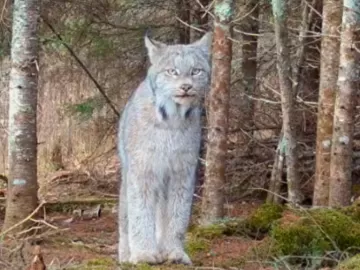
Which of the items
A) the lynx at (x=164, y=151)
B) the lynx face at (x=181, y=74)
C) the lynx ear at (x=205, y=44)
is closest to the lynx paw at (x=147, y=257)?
the lynx at (x=164, y=151)

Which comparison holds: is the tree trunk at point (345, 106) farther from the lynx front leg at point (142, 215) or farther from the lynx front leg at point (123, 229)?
the lynx front leg at point (142, 215)

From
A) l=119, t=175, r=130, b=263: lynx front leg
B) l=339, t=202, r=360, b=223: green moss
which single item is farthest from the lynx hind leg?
l=339, t=202, r=360, b=223: green moss

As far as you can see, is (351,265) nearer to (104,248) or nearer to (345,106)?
(345,106)

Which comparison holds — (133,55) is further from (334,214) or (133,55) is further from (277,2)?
(334,214)

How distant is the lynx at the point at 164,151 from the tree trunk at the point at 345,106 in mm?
1944

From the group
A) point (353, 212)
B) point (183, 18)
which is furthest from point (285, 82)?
point (183, 18)

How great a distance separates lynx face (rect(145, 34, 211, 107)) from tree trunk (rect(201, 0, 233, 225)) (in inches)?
111

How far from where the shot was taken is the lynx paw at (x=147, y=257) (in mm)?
5816

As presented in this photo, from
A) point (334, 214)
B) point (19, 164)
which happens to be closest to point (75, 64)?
point (19, 164)

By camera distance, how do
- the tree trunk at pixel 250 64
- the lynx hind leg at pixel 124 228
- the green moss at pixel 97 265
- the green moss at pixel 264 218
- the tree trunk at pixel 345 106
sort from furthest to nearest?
1. the tree trunk at pixel 250 64
2. the tree trunk at pixel 345 106
3. the green moss at pixel 264 218
4. the lynx hind leg at pixel 124 228
5. the green moss at pixel 97 265

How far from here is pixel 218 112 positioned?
352 inches

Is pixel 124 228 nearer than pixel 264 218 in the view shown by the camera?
Yes

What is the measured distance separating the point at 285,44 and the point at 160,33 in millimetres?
4587

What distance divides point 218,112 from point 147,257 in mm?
3342
